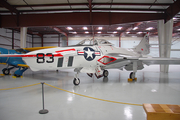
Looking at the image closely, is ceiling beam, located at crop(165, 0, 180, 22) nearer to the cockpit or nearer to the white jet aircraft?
the white jet aircraft

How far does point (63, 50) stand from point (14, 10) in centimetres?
1080

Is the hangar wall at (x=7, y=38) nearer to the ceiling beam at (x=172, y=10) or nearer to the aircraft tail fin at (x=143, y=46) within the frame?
the aircraft tail fin at (x=143, y=46)

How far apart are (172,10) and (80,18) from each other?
8.94m

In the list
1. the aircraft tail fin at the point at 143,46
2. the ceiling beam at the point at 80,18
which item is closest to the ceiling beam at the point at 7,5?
the ceiling beam at the point at 80,18

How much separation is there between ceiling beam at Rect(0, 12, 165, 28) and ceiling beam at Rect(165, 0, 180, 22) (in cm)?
58

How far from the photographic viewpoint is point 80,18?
12.3m

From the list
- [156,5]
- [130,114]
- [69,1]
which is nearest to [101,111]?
[130,114]

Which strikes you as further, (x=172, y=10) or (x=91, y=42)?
(x=172, y=10)

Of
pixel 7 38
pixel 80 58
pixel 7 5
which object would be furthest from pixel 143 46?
pixel 7 38

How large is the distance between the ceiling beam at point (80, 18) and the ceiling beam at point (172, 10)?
1.90 ft

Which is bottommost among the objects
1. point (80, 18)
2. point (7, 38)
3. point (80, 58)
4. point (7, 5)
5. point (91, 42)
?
point (80, 58)

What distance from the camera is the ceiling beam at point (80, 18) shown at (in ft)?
38.8

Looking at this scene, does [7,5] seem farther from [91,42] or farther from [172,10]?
[172,10]

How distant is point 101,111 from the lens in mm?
3098
